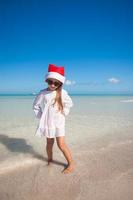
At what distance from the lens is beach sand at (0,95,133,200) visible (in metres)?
2.41

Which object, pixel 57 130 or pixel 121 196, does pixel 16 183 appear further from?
pixel 121 196

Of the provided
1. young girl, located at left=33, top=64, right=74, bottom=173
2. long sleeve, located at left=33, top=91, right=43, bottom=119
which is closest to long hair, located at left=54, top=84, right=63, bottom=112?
young girl, located at left=33, top=64, right=74, bottom=173

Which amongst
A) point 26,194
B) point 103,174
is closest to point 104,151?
point 103,174

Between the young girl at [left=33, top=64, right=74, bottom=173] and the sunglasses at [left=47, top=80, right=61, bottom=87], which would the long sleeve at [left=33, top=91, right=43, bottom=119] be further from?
the sunglasses at [left=47, top=80, right=61, bottom=87]

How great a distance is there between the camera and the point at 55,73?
9.89 ft

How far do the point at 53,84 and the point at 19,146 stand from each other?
220 centimetres

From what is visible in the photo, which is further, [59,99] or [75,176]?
[59,99]

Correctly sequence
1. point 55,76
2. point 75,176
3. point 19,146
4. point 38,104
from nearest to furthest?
point 75,176
point 55,76
point 38,104
point 19,146

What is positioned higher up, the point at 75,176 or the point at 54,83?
the point at 54,83

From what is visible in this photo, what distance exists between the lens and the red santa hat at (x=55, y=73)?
3002 millimetres

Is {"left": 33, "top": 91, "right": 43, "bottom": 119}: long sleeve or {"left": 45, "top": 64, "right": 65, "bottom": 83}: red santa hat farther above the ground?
{"left": 45, "top": 64, "right": 65, "bottom": 83}: red santa hat

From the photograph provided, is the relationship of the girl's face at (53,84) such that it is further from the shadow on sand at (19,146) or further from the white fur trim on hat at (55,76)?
the shadow on sand at (19,146)

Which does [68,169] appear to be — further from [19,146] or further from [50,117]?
[19,146]

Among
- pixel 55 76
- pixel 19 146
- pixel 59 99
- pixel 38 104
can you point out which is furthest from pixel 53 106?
pixel 19 146
